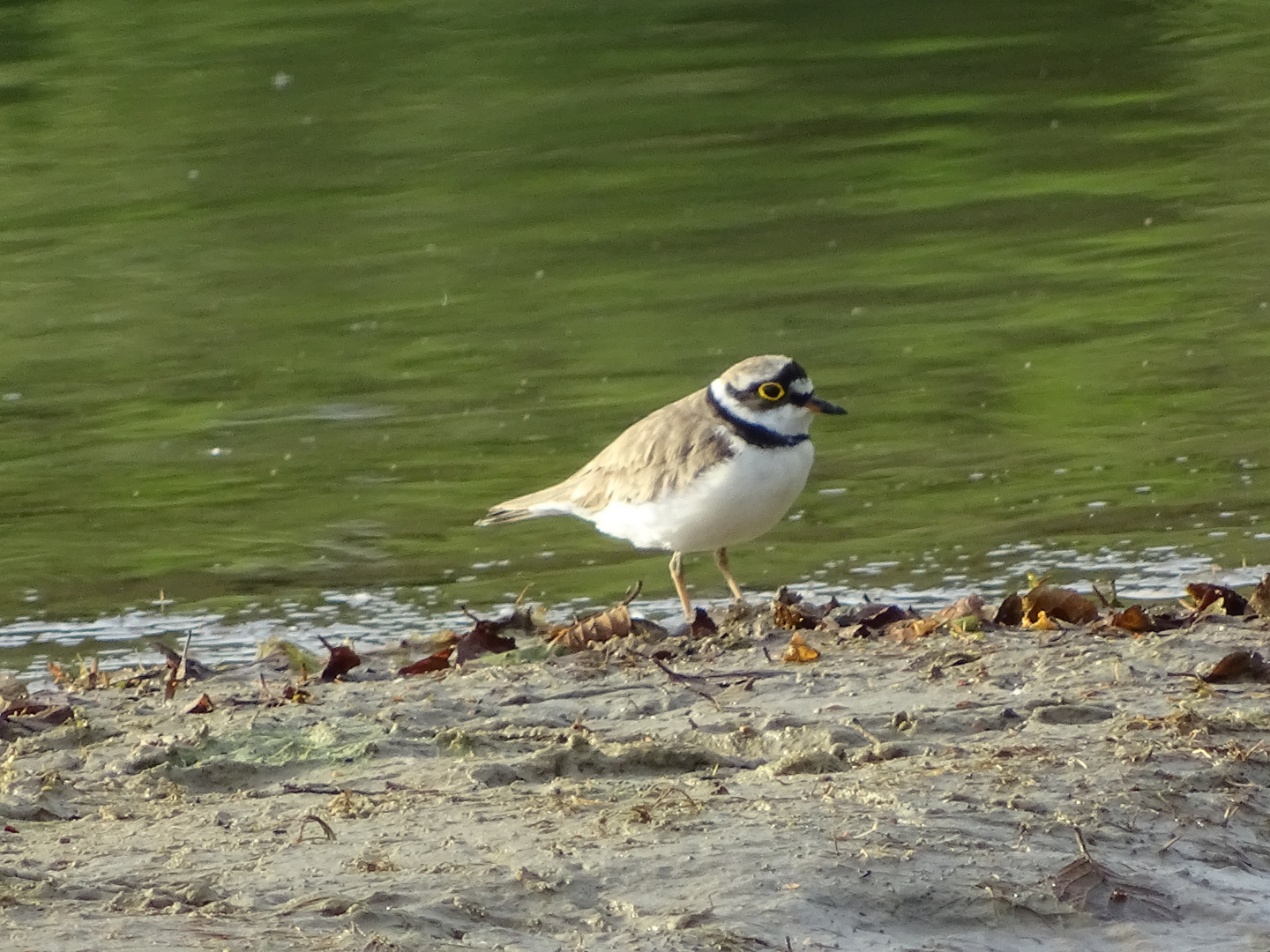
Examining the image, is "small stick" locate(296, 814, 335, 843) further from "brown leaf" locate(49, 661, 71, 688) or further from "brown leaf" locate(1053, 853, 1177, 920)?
"brown leaf" locate(49, 661, 71, 688)

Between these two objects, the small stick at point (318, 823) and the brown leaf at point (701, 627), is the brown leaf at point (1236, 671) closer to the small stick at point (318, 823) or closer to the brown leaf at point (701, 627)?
the brown leaf at point (701, 627)

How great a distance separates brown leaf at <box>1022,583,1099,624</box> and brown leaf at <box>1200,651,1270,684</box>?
907 mm

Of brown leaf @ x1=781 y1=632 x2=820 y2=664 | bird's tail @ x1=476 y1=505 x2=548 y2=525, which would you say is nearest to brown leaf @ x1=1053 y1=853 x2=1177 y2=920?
brown leaf @ x1=781 y1=632 x2=820 y2=664

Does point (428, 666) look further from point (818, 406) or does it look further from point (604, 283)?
point (604, 283)

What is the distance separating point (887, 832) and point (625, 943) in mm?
682

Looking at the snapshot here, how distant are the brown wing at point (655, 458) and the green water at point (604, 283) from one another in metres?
0.60

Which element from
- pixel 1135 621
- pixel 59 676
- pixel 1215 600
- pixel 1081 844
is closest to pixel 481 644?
pixel 59 676

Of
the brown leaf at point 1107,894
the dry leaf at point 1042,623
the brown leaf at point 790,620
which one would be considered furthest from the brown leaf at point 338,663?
the brown leaf at point 1107,894

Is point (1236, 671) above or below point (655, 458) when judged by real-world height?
below

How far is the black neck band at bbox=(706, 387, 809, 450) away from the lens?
6.68 metres

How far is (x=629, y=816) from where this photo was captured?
4176 millimetres

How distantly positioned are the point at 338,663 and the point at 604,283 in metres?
6.57

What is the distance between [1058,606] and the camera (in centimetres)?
611

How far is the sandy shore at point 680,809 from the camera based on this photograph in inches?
148
